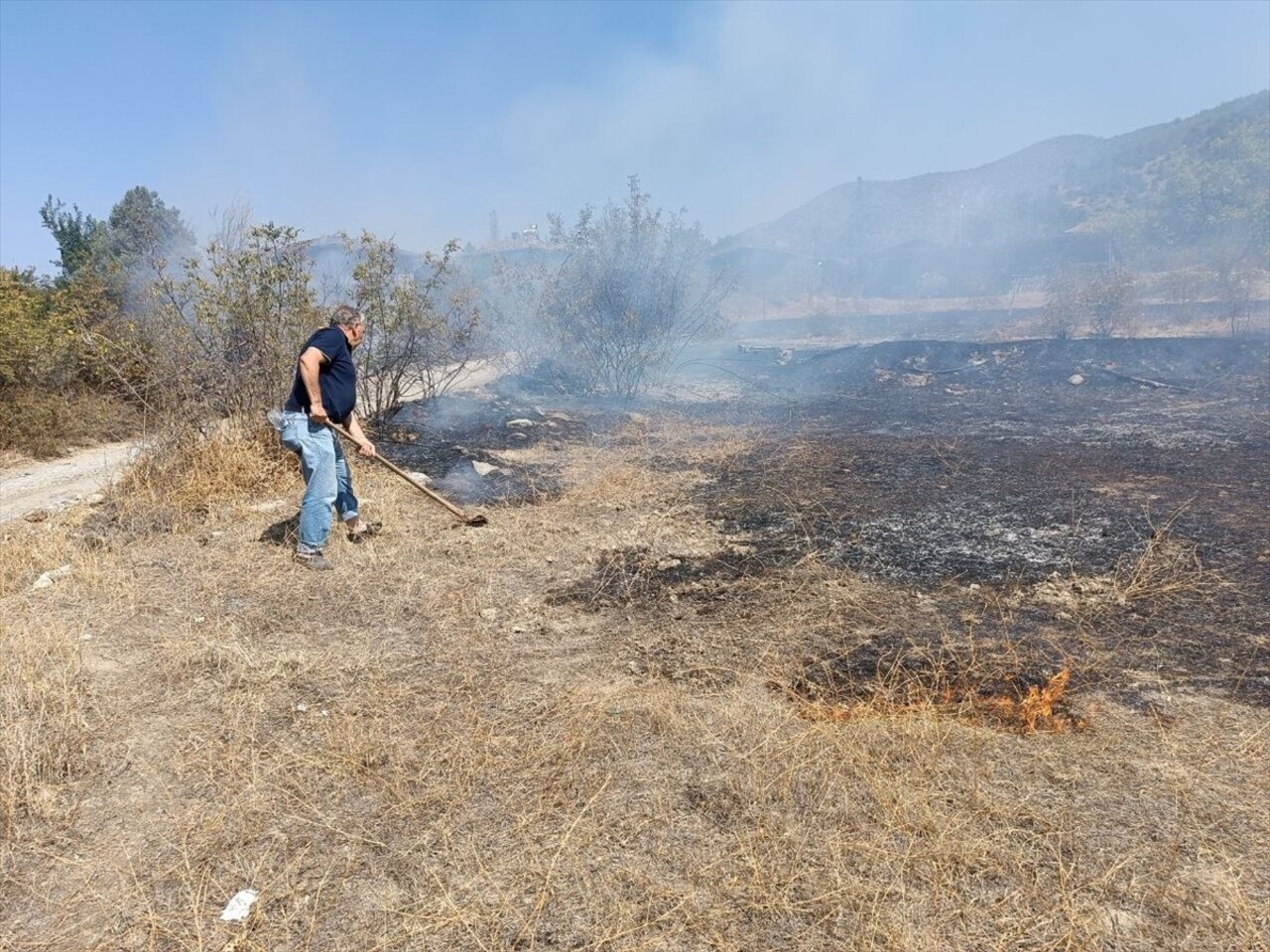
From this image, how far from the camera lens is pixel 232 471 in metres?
5.30

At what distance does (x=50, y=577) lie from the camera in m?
3.93

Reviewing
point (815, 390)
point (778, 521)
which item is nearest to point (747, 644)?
point (778, 521)

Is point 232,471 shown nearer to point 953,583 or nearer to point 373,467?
point 373,467

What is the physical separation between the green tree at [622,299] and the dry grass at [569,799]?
28.3ft

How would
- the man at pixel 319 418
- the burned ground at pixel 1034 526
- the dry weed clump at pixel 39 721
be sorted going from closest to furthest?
the dry weed clump at pixel 39 721 → the burned ground at pixel 1034 526 → the man at pixel 319 418

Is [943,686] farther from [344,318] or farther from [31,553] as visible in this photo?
[31,553]

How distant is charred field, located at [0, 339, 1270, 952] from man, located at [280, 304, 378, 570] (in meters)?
0.22

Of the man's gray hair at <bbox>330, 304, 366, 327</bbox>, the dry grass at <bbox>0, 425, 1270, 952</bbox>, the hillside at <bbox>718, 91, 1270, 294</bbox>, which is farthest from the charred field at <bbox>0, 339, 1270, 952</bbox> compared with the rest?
the hillside at <bbox>718, 91, 1270, 294</bbox>

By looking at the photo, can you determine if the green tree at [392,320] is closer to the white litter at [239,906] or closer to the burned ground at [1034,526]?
the burned ground at [1034,526]

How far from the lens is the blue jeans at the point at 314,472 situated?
4156mm

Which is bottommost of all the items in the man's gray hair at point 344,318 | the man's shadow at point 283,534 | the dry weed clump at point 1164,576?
the dry weed clump at point 1164,576

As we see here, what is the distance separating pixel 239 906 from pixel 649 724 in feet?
4.38

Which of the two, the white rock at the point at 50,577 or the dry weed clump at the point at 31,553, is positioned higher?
the dry weed clump at the point at 31,553

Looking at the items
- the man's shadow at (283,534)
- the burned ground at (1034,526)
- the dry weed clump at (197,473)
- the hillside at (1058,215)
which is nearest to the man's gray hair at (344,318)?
the man's shadow at (283,534)
